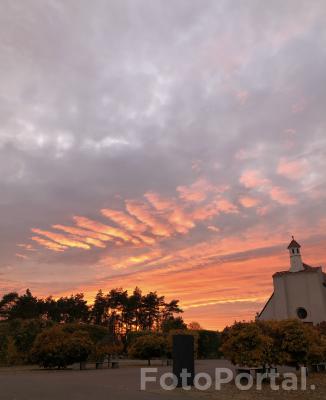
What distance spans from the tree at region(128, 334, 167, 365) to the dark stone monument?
1618 centimetres

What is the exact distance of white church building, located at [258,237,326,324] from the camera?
5472 centimetres

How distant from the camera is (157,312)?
8675 cm

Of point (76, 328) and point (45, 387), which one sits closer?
point (45, 387)

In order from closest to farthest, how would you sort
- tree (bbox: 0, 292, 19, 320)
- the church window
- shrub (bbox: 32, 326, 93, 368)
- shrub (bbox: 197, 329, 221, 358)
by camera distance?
shrub (bbox: 32, 326, 93, 368) → shrub (bbox: 197, 329, 221, 358) → the church window → tree (bbox: 0, 292, 19, 320)

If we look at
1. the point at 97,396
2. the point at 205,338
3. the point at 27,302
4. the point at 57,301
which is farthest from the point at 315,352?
the point at 57,301

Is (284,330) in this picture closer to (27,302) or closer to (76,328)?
(76,328)

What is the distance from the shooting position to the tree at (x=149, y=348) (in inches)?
1233

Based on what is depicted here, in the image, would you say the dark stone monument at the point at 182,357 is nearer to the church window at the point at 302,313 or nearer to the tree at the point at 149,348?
the tree at the point at 149,348

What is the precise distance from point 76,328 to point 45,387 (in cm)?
1730

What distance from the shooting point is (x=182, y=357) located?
15.8m

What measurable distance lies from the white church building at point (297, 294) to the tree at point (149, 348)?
2930 cm

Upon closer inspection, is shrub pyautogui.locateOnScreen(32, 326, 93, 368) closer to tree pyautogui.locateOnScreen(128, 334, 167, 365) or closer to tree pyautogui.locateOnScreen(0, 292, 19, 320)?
tree pyautogui.locateOnScreen(128, 334, 167, 365)

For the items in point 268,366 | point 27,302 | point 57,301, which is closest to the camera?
point 268,366

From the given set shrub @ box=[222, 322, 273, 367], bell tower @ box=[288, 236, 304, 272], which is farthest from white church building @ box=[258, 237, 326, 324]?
shrub @ box=[222, 322, 273, 367]
